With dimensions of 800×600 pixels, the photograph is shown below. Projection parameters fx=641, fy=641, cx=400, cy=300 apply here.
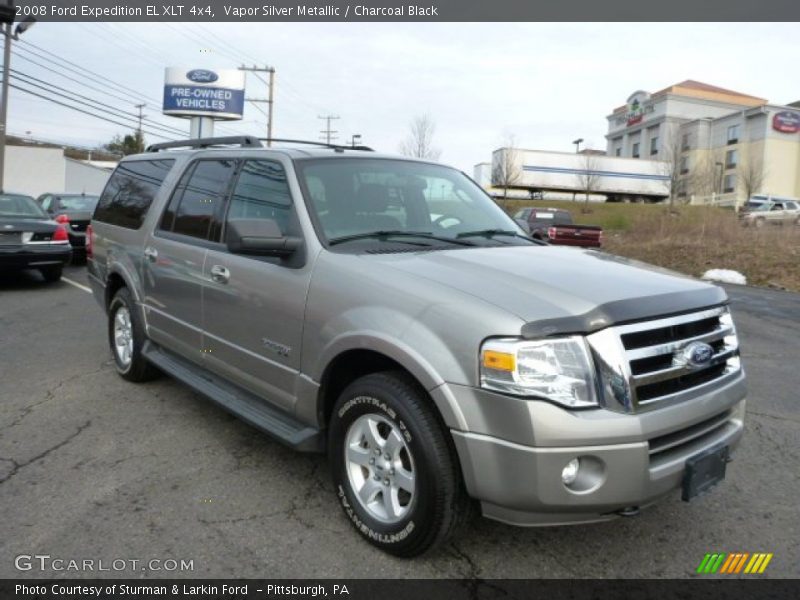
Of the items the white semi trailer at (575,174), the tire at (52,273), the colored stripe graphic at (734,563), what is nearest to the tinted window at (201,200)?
the colored stripe graphic at (734,563)

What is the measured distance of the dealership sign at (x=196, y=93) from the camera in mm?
37594

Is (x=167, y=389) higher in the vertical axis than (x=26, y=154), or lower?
lower

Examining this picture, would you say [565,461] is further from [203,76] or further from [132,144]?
[132,144]

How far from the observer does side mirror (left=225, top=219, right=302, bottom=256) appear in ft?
10.3

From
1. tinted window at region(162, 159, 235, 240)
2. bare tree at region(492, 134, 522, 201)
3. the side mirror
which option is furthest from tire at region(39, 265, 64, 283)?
bare tree at region(492, 134, 522, 201)

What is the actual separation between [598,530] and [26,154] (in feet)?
167

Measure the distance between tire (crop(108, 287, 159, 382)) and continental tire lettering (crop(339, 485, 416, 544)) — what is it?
8.93ft

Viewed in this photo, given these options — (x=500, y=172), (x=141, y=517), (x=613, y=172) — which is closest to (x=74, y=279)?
(x=141, y=517)

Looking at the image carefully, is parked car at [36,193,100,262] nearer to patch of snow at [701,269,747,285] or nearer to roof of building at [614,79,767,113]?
patch of snow at [701,269,747,285]

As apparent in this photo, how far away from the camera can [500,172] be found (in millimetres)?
58031

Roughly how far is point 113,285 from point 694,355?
15.9 ft

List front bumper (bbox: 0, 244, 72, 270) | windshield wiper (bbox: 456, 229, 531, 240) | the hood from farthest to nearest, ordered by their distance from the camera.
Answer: front bumper (bbox: 0, 244, 72, 270)
windshield wiper (bbox: 456, 229, 531, 240)
the hood

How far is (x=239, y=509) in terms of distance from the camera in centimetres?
329

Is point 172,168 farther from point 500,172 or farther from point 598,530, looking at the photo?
point 500,172
